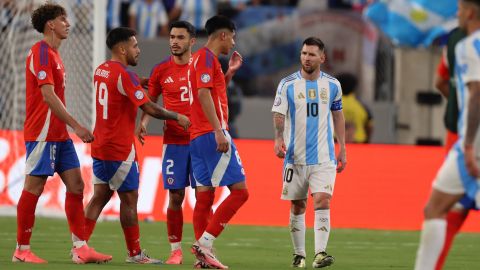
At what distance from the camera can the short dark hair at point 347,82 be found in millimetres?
22094

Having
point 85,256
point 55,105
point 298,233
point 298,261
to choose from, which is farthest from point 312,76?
point 85,256

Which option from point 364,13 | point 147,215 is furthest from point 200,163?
point 364,13

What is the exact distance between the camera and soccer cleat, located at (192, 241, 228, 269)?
11.0m

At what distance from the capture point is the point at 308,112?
1223 cm

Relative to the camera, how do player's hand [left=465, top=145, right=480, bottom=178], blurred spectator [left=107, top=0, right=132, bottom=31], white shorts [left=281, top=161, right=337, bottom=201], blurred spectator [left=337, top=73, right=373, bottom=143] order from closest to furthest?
1. player's hand [left=465, top=145, right=480, bottom=178]
2. white shorts [left=281, top=161, right=337, bottom=201]
3. blurred spectator [left=337, top=73, right=373, bottom=143]
4. blurred spectator [left=107, top=0, right=132, bottom=31]

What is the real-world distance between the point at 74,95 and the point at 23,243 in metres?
6.78

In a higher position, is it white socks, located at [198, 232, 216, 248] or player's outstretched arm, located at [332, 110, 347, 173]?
player's outstretched arm, located at [332, 110, 347, 173]

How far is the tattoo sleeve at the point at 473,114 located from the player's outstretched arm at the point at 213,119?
123 inches

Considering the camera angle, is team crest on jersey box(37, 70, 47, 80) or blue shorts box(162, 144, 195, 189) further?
blue shorts box(162, 144, 195, 189)

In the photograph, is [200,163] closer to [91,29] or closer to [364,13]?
[91,29]

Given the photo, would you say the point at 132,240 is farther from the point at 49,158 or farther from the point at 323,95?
the point at 323,95

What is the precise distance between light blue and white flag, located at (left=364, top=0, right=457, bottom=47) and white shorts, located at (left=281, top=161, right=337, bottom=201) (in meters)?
10.5

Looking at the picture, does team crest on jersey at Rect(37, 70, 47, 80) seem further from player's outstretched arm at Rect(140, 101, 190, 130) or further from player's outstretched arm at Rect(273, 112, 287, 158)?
player's outstretched arm at Rect(273, 112, 287, 158)

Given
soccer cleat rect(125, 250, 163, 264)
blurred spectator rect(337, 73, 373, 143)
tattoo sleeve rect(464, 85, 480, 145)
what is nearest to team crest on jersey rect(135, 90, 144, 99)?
soccer cleat rect(125, 250, 163, 264)
